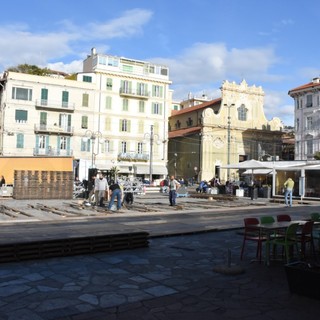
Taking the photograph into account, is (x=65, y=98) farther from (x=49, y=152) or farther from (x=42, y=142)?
(x=49, y=152)

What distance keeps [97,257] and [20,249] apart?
150cm

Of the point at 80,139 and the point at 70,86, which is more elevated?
the point at 70,86

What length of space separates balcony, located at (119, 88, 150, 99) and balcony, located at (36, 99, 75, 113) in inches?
278

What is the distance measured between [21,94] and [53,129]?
5.59m

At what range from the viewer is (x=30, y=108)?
5141 centimetres

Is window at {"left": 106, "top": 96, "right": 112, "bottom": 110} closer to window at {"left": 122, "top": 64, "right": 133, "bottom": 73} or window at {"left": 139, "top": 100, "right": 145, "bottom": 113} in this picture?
window at {"left": 139, "top": 100, "right": 145, "bottom": 113}

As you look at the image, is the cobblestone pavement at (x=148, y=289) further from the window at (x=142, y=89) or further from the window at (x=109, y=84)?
the window at (x=142, y=89)

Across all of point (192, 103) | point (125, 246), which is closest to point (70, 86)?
point (192, 103)

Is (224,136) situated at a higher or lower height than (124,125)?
lower

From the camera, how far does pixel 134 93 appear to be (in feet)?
188

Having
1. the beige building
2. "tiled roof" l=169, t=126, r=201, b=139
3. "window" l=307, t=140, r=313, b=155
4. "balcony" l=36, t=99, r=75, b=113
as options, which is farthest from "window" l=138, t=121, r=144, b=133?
"window" l=307, t=140, r=313, b=155

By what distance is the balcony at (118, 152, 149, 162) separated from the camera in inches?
2237

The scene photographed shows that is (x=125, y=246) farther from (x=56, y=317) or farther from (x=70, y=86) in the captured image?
(x=70, y=86)

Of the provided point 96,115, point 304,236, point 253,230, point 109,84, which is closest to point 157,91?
point 109,84
